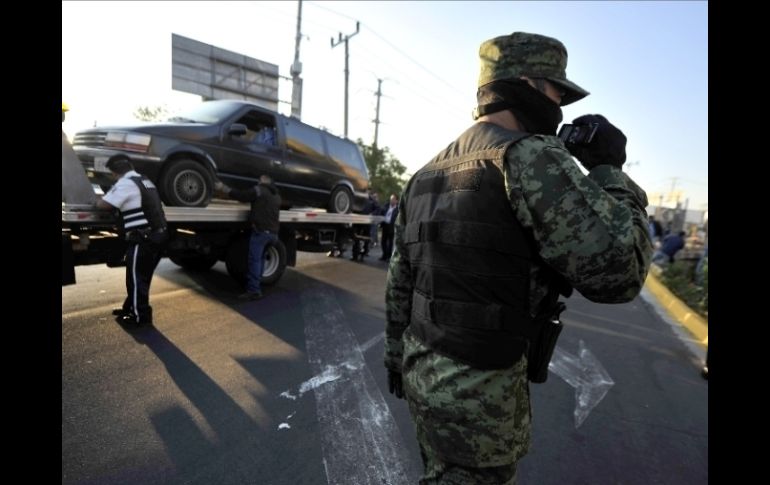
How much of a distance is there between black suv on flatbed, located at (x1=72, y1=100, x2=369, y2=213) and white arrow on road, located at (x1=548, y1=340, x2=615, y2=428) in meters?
4.71

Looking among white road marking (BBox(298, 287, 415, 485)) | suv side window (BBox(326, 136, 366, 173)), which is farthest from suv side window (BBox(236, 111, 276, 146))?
white road marking (BBox(298, 287, 415, 485))

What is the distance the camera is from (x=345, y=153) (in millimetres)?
9195

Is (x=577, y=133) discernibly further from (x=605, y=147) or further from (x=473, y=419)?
(x=473, y=419)

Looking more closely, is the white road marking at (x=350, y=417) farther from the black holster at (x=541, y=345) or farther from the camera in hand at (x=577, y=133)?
the camera in hand at (x=577, y=133)

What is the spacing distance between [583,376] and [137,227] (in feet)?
15.2

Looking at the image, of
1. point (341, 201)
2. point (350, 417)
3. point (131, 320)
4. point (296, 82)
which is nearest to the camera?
point (350, 417)

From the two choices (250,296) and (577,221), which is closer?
(577,221)

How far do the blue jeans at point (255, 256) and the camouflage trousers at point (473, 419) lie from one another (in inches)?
205

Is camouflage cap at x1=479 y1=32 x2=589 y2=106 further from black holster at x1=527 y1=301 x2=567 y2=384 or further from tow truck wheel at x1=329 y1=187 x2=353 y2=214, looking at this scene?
tow truck wheel at x1=329 y1=187 x2=353 y2=214

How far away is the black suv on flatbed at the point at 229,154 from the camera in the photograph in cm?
527

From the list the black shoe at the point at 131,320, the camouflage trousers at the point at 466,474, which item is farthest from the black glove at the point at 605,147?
the black shoe at the point at 131,320

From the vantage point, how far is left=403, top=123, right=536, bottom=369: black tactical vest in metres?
1.35

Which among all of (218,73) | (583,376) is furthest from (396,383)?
(218,73)
